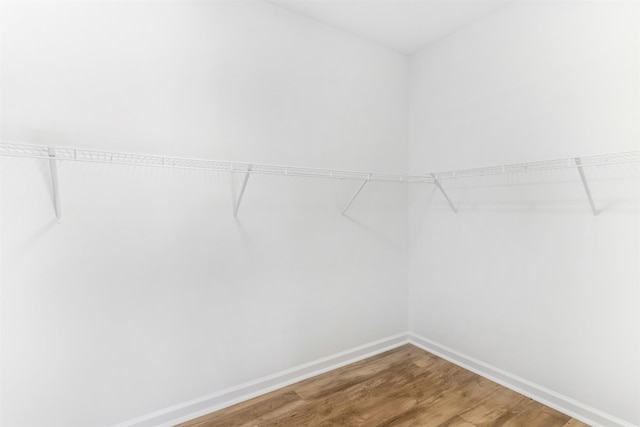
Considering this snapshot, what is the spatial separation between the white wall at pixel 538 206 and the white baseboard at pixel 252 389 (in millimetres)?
579

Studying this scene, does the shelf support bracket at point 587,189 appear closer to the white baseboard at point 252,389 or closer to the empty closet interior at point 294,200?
the empty closet interior at point 294,200

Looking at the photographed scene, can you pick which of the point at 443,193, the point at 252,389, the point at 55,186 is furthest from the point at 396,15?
the point at 252,389

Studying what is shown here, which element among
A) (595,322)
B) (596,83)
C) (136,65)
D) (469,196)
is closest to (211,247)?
(136,65)

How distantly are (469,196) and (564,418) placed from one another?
141 centimetres

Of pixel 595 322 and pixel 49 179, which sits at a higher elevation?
pixel 49 179

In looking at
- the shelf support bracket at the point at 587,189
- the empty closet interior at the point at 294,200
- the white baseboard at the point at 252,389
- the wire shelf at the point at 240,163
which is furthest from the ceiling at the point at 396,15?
the white baseboard at the point at 252,389

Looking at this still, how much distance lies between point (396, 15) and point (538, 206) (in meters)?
1.59

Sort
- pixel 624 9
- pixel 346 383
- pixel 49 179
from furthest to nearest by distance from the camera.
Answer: pixel 346 383
pixel 624 9
pixel 49 179

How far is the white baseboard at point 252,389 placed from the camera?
65.7 inches

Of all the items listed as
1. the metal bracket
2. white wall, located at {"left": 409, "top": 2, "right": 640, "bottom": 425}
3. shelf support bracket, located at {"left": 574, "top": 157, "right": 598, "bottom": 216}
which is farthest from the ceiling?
the metal bracket

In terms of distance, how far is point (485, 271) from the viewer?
2.22m

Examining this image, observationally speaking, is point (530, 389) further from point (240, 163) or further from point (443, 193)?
point (240, 163)

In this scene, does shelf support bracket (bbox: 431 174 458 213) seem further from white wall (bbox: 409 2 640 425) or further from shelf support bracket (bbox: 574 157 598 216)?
shelf support bracket (bbox: 574 157 598 216)

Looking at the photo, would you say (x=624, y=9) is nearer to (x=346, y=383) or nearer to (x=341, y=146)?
(x=341, y=146)
